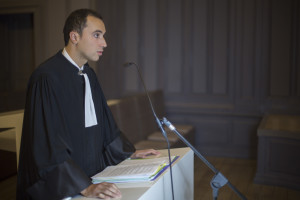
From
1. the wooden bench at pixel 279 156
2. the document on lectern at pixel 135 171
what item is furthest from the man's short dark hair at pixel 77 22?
the wooden bench at pixel 279 156

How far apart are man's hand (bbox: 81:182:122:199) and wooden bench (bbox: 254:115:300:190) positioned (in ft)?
9.96

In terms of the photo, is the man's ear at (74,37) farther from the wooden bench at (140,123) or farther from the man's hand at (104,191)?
the wooden bench at (140,123)

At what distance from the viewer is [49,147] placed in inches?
63.9

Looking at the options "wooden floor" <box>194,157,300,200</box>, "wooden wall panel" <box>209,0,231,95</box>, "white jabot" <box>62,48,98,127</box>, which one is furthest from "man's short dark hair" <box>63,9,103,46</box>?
"wooden wall panel" <box>209,0,231,95</box>

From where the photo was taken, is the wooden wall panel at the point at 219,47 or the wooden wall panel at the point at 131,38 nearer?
the wooden wall panel at the point at 219,47

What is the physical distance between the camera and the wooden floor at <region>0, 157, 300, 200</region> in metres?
3.80

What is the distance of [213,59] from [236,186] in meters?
2.26

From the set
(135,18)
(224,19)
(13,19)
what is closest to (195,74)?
(224,19)

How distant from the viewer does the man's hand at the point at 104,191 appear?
1502 mm

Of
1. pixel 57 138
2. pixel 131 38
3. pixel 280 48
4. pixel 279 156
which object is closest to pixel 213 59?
pixel 280 48

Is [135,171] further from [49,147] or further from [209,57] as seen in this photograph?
[209,57]

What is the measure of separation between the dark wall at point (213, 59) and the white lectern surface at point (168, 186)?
133 inches

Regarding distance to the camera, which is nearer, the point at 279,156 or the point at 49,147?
the point at 49,147

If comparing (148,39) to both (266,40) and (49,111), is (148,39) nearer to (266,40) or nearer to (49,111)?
(266,40)
